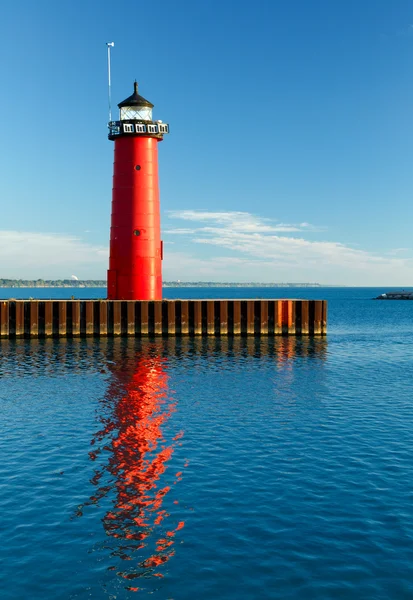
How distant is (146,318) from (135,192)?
8866 mm

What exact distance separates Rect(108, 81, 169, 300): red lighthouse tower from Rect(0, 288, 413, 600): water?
1504 cm

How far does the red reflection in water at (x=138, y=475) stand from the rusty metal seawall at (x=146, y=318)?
16.3 meters

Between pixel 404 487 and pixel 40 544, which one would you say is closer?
pixel 40 544

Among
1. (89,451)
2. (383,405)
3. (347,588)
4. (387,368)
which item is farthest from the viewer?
(387,368)

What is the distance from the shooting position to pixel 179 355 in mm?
32625

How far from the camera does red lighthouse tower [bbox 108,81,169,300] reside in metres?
38.9

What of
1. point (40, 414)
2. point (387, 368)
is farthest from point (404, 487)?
point (387, 368)

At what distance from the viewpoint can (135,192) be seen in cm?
3878

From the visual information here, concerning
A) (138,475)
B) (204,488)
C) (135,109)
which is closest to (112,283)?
(135,109)

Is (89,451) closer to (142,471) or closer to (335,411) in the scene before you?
(142,471)

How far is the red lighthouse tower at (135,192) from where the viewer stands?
38.9 metres

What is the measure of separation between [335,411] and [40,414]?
33.6ft

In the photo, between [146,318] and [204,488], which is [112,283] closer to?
[146,318]

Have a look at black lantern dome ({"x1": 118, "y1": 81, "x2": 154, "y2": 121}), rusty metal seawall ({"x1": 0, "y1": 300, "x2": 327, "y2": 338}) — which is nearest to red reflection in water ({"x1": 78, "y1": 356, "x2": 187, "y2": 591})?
rusty metal seawall ({"x1": 0, "y1": 300, "x2": 327, "y2": 338})
